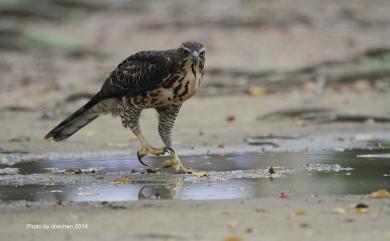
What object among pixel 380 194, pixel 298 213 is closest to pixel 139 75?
pixel 380 194

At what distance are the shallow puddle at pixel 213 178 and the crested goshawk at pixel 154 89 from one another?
456 mm

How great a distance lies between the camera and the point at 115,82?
10.4m

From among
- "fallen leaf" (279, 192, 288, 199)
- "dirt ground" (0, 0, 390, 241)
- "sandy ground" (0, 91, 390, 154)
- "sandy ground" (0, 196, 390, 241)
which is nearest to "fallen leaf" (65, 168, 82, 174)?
"dirt ground" (0, 0, 390, 241)

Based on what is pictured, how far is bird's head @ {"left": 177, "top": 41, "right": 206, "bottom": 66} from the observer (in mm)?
9383

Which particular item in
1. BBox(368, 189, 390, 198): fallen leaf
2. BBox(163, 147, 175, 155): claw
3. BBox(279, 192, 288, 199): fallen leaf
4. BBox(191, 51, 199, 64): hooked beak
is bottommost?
BBox(163, 147, 175, 155): claw

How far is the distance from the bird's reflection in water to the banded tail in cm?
217

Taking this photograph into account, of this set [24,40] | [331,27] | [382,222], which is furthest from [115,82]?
[331,27]

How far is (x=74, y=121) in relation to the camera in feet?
35.9

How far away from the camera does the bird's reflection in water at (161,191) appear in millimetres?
8258

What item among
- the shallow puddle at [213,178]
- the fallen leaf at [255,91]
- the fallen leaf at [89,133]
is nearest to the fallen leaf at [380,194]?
the shallow puddle at [213,178]

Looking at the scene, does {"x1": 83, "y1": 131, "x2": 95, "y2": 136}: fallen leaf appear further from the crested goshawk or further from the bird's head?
the bird's head

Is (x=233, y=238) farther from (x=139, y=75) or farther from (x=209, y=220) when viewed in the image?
(x=139, y=75)

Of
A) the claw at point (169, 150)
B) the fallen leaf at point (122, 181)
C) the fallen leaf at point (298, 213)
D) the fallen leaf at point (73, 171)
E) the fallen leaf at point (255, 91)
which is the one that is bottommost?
the fallen leaf at point (255, 91)

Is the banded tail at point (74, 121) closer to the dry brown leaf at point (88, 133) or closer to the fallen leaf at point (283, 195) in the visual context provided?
the dry brown leaf at point (88, 133)
